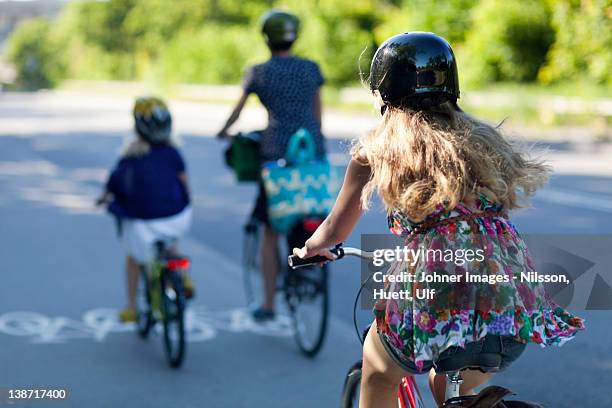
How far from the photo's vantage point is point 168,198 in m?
6.05

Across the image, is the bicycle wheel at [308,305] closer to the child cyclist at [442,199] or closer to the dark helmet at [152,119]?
the dark helmet at [152,119]

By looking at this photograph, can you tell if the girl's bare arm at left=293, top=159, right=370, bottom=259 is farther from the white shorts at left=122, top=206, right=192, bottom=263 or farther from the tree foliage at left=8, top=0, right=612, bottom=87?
the white shorts at left=122, top=206, right=192, bottom=263

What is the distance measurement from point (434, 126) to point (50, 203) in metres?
10.7

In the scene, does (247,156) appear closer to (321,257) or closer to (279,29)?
(279,29)

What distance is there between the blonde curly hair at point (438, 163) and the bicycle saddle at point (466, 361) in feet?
1.29

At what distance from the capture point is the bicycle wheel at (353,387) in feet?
11.4

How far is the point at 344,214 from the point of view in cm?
298

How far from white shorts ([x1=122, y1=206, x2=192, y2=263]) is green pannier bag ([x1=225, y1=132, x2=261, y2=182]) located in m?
0.43

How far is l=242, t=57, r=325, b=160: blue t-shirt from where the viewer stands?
627 cm

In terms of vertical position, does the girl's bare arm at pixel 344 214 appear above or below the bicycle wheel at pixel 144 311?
above

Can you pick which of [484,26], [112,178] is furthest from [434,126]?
[484,26]

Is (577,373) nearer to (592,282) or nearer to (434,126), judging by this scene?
(592,282)

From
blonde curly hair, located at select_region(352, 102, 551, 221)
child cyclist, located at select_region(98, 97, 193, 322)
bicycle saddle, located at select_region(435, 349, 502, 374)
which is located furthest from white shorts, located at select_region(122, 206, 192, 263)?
bicycle saddle, located at select_region(435, 349, 502, 374)

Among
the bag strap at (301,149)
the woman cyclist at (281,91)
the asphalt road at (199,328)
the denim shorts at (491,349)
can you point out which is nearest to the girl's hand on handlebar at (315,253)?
the denim shorts at (491,349)
